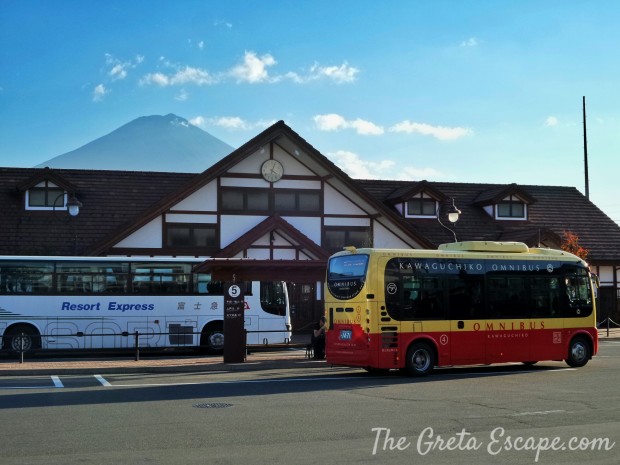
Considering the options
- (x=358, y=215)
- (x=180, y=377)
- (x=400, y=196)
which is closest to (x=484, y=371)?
(x=180, y=377)

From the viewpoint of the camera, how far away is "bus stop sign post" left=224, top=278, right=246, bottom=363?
23.4 m

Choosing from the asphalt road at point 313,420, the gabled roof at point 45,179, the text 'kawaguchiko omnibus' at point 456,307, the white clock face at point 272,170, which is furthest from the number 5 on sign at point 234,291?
the gabled roof at point 45,179

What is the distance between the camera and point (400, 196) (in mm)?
41719

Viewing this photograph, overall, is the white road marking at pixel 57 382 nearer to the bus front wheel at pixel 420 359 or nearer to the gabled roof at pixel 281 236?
the bus front wheel at pixel 420 359

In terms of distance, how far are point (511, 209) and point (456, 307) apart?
82.8ft

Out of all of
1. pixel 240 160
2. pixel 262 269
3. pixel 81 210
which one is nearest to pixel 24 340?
pixel 262 269

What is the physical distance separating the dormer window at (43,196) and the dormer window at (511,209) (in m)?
22.5

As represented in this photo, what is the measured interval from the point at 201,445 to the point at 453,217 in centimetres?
2105

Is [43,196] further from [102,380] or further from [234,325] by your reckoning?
[102,380]

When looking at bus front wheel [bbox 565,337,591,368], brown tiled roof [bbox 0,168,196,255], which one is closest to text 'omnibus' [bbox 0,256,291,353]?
brown tiled roof [bbox 0,168,196,255]

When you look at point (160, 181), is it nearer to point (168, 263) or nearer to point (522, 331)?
point (168, 263)

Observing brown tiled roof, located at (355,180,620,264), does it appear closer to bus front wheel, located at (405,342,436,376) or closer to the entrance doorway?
the entrance doorway

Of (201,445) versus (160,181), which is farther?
(160,181)

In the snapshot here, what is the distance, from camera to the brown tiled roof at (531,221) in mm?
41875
